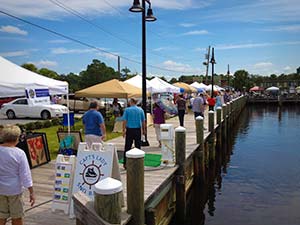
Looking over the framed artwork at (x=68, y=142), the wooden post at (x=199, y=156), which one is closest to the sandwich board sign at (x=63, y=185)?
the framed artwork at (x=68, y=142)

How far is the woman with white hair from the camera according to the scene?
3.89m

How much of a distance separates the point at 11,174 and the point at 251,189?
8784 mm

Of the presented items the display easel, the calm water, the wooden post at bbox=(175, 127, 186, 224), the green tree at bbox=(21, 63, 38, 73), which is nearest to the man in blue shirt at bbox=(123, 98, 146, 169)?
the wooden post at bbox=(175, 127, 186, 224)

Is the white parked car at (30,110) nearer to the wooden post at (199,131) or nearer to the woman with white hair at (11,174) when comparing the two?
the wooden post at (199,131)

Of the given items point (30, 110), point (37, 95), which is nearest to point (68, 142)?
point (37, 95)

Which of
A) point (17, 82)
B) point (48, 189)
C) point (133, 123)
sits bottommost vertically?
point (48, 189)

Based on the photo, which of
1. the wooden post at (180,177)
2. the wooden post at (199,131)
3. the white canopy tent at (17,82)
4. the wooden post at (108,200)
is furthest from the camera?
the wooden post at (199,131)

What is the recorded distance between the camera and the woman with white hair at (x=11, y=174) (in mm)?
3893

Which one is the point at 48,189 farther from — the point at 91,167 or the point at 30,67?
the point at 30,67

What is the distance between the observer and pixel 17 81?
684 cm

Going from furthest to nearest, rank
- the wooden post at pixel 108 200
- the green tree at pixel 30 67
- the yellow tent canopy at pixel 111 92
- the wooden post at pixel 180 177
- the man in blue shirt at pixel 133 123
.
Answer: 1. the green tree at pixel 30 67
2. the yellow tent canopy at pixel 111 92
3. the wooden post at pixel 180 177
4. the man in blue shirt at pixel 133 123
5. the wooden post at pixel 108 200

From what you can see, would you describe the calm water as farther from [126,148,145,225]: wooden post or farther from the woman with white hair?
the woman with white hair

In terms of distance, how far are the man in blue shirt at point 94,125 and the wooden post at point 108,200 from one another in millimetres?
3269

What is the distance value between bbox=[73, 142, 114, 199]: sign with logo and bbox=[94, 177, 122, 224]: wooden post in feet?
3.98
